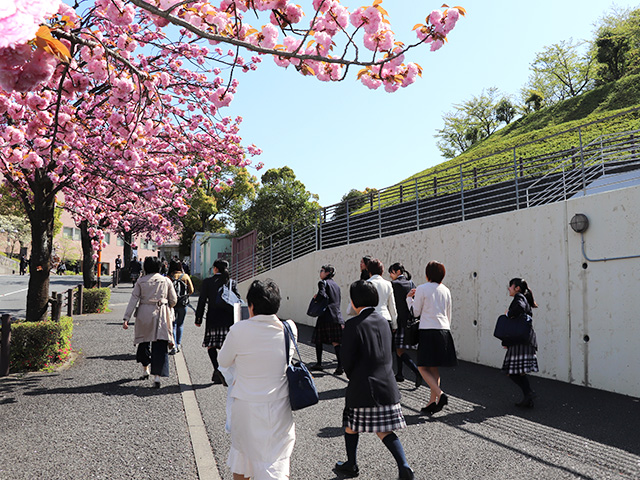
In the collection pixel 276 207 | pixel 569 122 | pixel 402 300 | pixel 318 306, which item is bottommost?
pixel 318 306

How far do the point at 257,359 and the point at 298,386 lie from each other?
→ 1.00ft

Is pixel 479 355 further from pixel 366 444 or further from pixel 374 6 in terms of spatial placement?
pixel 374 6

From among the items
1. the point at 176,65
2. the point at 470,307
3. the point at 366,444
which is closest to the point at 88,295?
the point at 176,65

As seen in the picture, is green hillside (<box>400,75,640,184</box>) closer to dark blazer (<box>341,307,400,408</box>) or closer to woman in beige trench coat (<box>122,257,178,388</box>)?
woman in beige trench coat (<box>122,257,178,388</box>)

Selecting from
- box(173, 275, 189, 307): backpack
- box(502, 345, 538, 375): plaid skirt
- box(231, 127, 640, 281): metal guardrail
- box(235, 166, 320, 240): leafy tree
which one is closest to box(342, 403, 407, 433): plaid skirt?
box(502, 345, 538, 375): plaid skirt

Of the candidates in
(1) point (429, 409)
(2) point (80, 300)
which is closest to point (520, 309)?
(1) point (429, 409)

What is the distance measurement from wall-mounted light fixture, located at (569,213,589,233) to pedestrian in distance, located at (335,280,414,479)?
16.5ft

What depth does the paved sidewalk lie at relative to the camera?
394 centimetres

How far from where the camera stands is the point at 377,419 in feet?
11.8

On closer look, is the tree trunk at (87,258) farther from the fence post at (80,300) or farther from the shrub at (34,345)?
the shrub at (34,345)

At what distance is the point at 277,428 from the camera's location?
2.94 meters

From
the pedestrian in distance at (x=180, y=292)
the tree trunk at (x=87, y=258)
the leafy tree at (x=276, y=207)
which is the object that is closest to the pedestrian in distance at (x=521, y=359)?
the pedestrian in distance at (x=180, y=292)

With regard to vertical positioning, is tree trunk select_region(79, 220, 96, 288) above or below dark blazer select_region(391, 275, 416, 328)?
above

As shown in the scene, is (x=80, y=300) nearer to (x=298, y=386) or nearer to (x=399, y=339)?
(x=399, y=339)
